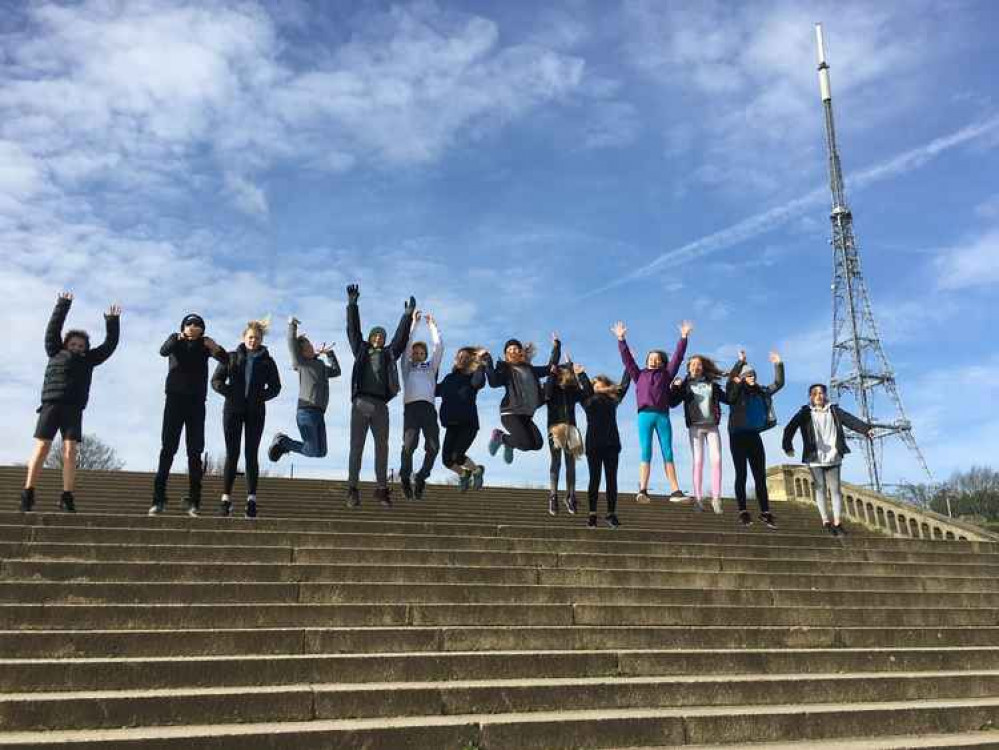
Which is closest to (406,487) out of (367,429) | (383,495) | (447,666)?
(383,495)

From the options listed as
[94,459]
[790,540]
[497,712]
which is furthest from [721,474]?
[94,459]

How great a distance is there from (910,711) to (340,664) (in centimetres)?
361

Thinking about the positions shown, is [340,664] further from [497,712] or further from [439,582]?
[439,582]

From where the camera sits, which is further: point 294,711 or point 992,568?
point 992,568

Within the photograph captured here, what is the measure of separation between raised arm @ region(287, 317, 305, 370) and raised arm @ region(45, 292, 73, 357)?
239 centimetres

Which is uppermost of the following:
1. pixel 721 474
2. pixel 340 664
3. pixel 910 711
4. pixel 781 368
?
pixel 781 368

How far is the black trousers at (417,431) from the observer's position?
9.16 metres

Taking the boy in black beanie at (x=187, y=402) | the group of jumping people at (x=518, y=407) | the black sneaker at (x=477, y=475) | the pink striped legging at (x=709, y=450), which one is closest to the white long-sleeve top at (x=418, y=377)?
the group of jumping people at (x=518, y=407)

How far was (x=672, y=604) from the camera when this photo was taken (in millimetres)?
6230

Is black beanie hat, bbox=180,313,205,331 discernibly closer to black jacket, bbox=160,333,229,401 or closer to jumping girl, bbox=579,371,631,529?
black jacket, bbox=160,333,229,401

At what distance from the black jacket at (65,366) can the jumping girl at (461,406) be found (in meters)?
3.82

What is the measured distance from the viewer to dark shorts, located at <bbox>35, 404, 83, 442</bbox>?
6875 mm

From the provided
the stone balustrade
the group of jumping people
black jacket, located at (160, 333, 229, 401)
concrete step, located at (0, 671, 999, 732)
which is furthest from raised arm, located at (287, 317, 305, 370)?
the stone balustrade

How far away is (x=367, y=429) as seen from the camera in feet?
28.3
